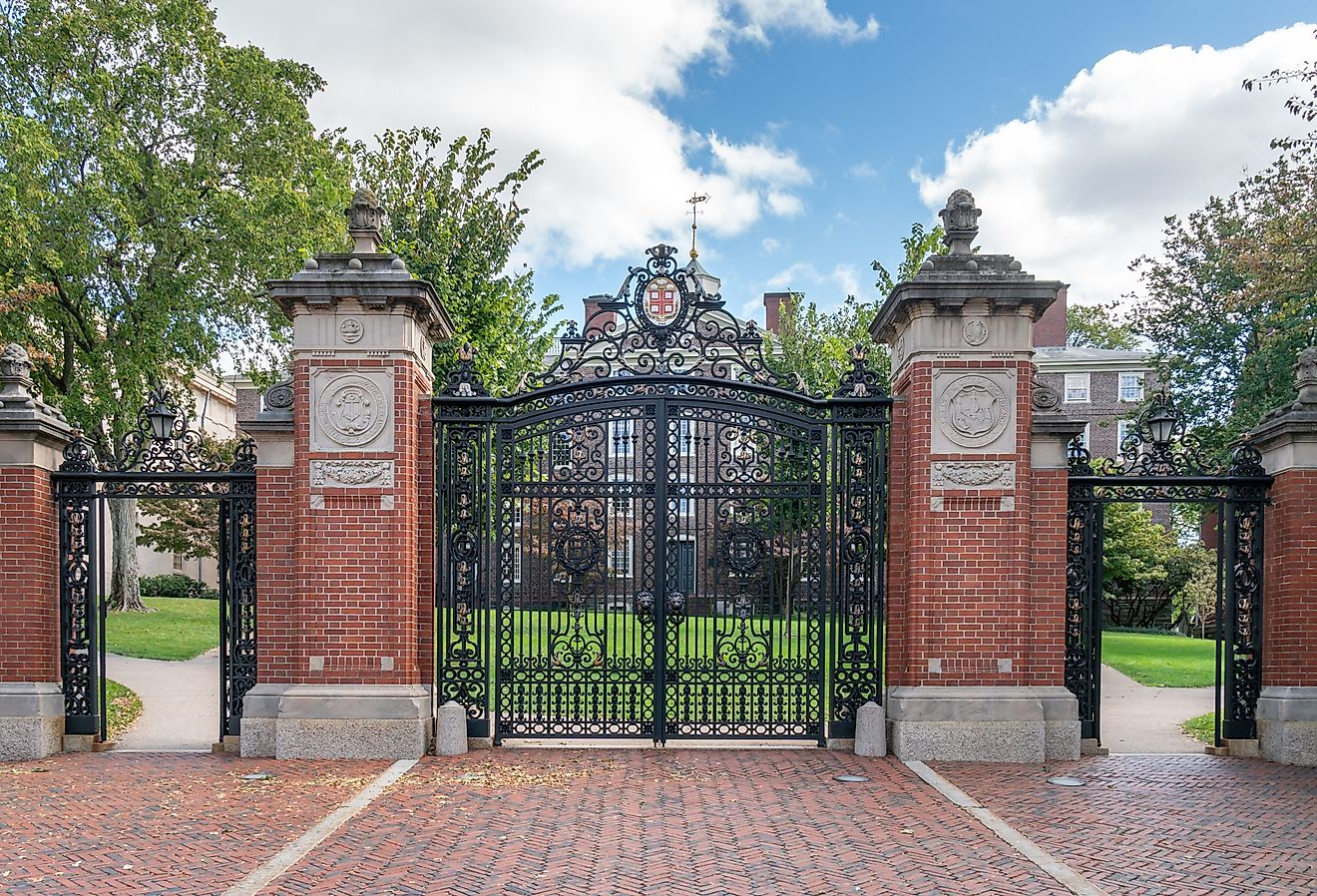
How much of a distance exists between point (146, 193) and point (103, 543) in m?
11.5

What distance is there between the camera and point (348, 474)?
7.99 m

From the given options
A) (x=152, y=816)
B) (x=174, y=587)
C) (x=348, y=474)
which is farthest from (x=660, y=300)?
(x=174, y=587)

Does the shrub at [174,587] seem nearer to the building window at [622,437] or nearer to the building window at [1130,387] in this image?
the building window at [622,437]

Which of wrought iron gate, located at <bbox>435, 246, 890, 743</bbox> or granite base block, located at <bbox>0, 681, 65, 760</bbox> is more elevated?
wrought iron gate, located at <bbox>435, 246, 890, 743</bbox>

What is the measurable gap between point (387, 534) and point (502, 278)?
786 centimetres

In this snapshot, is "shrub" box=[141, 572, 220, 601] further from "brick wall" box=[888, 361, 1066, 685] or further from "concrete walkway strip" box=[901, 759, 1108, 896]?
"concrete walkway strip" box=[901, 759, 1108, 896]

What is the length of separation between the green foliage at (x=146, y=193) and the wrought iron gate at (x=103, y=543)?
8.41 m

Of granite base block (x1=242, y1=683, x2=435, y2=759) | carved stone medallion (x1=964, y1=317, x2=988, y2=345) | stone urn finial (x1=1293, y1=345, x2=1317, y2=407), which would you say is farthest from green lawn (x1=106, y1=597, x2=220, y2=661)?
stone urn finial (x1=1293, y1=345, x2=1317, y2=407)

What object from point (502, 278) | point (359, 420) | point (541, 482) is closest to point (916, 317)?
point (541, 482)

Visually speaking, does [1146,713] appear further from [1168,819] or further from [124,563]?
[124,563]

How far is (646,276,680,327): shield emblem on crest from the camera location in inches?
336

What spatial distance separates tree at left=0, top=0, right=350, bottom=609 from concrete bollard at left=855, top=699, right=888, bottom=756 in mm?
12042

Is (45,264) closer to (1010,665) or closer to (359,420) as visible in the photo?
(359,420)

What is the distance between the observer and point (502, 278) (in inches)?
595
